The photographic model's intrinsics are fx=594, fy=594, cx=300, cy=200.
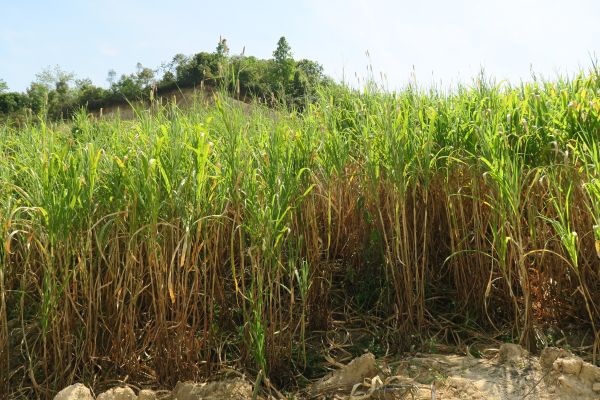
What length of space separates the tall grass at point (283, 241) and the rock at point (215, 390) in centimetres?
11

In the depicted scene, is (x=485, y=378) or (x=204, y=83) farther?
(x=204, y=83)

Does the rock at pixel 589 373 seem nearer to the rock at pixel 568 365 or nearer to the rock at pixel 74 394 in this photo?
the rock at pixel 568 365

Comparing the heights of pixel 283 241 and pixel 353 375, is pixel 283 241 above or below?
above

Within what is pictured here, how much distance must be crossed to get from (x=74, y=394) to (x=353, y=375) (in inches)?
45.3

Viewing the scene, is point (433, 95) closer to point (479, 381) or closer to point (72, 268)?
point (479, 381)

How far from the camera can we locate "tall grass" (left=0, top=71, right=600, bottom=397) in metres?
2.61

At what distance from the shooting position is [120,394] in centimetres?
244

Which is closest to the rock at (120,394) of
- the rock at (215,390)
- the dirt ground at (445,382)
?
the dirt ground at (445,382)

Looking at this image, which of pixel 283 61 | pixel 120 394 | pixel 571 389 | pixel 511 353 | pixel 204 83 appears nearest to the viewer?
pixel 571 389

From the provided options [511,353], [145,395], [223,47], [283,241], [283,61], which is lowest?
[145,395]

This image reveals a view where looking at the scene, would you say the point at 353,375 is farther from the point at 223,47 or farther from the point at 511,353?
the point at 223,47

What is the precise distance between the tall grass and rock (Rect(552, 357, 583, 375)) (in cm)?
29

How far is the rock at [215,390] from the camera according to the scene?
96.6 inches

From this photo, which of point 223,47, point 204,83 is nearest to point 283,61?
point 204,83
